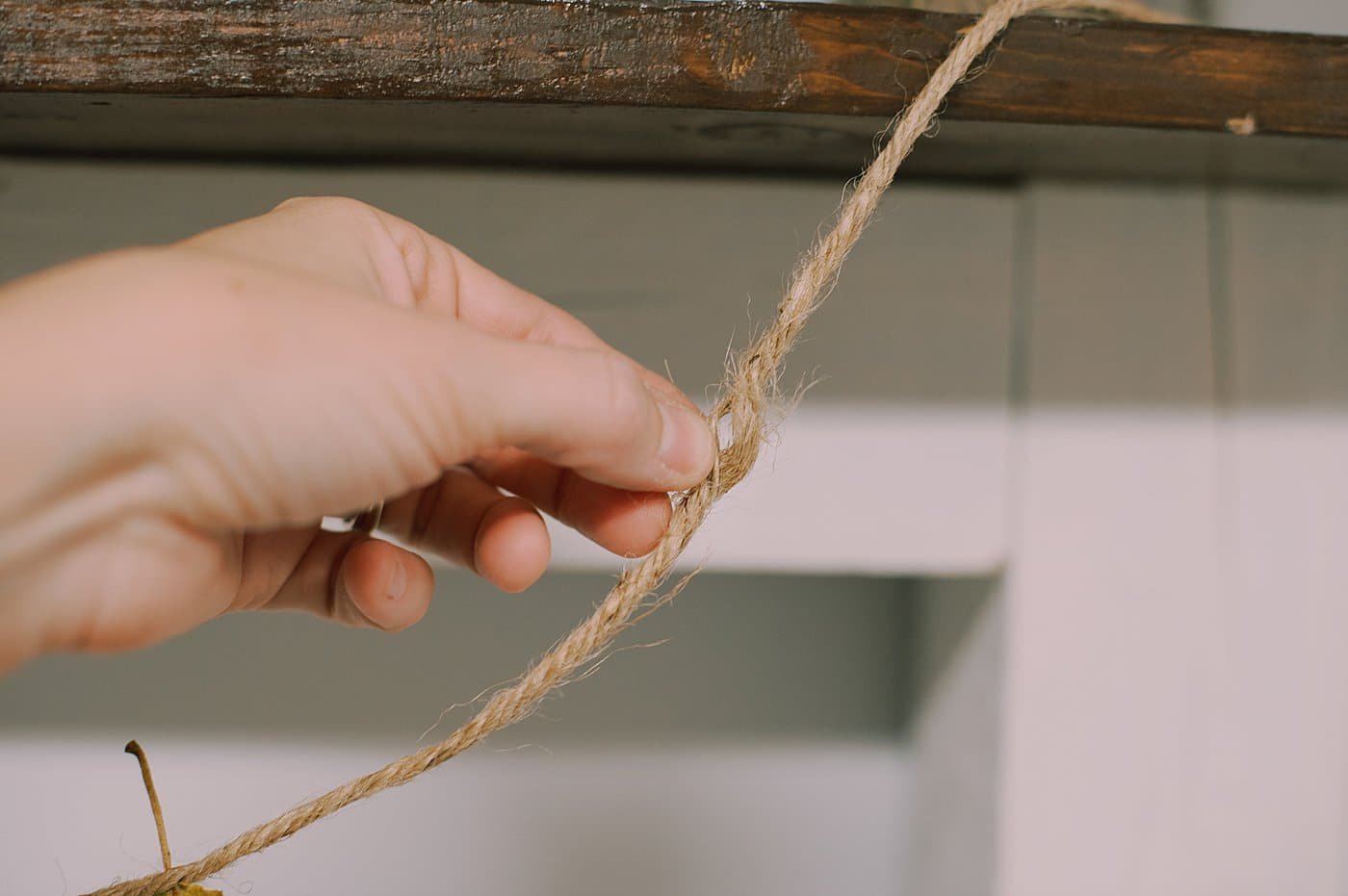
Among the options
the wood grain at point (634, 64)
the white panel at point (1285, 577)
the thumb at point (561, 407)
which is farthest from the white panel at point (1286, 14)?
the thumb at point (561, 407)

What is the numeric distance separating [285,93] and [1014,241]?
403 mm

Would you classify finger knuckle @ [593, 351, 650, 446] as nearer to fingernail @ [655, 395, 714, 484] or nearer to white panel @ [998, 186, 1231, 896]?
fingernail @ [655, 395, 714, 484]

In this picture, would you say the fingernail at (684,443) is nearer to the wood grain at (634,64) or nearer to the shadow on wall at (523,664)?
the wood grain at (634,64)

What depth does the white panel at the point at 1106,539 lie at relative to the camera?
0.57m

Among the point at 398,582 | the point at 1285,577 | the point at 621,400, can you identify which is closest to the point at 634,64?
the point at 621,400

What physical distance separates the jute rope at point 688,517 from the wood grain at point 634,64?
3 centimetres

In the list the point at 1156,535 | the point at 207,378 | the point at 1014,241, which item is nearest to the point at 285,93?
the point at 207,378

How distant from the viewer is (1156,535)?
58 centimetres

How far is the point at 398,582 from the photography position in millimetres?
438

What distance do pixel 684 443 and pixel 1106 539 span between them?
1.08ft

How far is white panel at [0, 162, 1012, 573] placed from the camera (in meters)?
0.55

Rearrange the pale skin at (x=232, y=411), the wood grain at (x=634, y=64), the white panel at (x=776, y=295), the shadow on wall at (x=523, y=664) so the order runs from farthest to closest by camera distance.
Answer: the shadow on wall at (x=523, y=664), the white panel at (x=776, y=295), the wood grain at (x=634, y=64), the pale skin at (x=232, y=411)

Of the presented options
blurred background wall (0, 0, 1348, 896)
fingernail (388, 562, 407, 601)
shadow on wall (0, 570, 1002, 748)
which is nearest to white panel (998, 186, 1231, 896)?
blurred background wall (0, 0, 1348, 896)

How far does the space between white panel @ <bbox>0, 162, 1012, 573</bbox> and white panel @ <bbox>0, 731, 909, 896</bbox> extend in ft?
0.81
